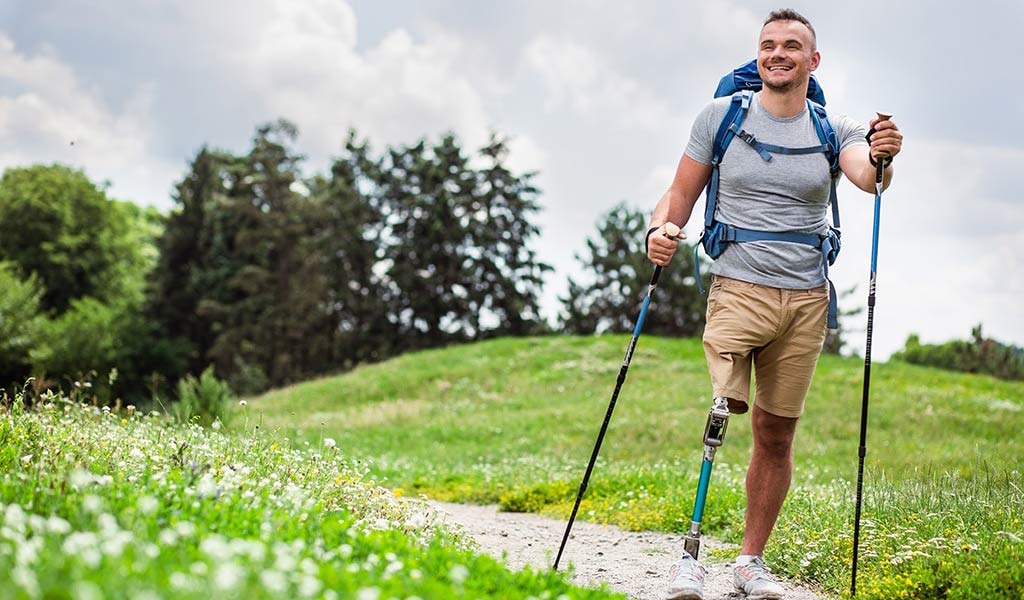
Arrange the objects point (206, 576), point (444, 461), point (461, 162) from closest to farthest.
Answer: point (206, 576)
point (444, 461)
point (461, 162)

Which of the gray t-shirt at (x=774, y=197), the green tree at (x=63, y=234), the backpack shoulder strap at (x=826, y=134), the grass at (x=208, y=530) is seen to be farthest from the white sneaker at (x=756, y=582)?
the green tree at (x=63, y=234)

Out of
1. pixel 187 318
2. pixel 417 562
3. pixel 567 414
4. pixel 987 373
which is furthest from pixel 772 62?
pixel 187 318

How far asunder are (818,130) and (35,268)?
57941 mm

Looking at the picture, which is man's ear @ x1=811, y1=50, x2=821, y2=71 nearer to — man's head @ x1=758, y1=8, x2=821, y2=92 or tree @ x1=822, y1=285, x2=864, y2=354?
man's head @ x1=758, y1=8, x2=821, y2=92

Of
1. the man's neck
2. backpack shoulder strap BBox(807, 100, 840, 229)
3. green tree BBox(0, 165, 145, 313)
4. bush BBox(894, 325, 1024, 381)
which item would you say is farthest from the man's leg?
green tree BBox(0, 165, 145, 313)

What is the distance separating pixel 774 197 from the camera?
18.5 feet

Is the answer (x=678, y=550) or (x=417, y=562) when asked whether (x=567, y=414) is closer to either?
(x=678, y=550)

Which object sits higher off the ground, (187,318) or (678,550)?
(187,318)

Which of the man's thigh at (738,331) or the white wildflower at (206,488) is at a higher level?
A: the man's thigh at (738,331)

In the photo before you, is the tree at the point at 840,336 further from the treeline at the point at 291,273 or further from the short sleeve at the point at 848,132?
the short sleeve at the point at 848,132

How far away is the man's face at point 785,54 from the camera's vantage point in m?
5.60

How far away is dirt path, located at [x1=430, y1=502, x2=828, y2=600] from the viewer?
6087mm

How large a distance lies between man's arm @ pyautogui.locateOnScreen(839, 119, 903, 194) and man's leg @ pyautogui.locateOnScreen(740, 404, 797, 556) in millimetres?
1548

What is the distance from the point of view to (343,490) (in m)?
6.07
